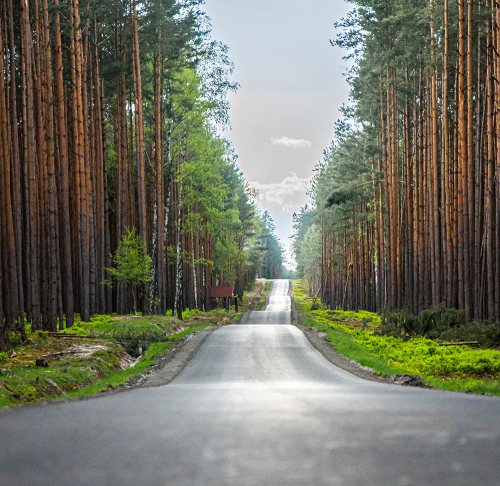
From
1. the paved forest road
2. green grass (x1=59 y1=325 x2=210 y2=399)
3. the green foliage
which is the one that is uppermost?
the green foliage

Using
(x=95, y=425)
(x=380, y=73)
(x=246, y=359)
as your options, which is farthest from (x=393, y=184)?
(x=95, y=425)

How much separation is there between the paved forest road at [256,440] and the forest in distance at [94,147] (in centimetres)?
1115

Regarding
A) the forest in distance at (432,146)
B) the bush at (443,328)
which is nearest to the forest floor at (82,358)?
the bush at (443,328)

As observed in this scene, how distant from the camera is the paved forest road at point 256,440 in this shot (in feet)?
15.6

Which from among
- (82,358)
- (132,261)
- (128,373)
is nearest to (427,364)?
(128,373)

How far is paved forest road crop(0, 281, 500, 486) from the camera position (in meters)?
4.75

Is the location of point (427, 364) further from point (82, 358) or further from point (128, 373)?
point (82, 358)

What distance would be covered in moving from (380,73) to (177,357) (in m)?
27.8

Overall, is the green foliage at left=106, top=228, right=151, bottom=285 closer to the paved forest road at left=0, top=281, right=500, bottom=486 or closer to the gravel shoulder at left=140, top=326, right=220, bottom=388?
the gravel shoulder at left=140, top=326, right=220, bottom=388

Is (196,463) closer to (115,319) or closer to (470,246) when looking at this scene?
(470,246)

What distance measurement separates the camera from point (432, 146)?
30.9m

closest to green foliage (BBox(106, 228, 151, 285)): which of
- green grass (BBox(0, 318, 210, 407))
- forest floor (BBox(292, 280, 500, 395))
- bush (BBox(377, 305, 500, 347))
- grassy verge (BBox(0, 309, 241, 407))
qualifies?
grassy verge (BBox(0, 309, 241, 407))

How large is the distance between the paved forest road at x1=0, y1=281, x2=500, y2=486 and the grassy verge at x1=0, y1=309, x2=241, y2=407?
2.77 meters

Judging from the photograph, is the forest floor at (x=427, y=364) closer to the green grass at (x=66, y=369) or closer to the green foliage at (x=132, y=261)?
the green grass at (x=66, y=369)
